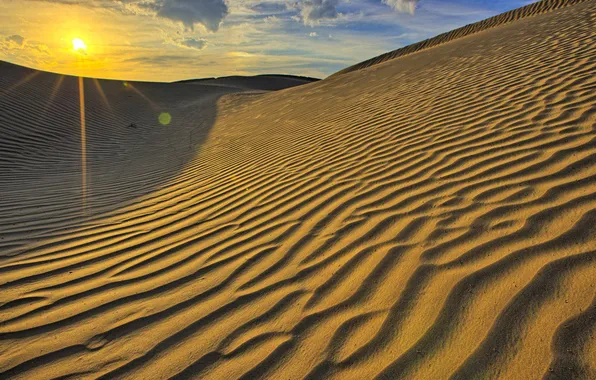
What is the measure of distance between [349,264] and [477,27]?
1078 inches

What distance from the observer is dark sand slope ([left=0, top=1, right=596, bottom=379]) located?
5.57 ft

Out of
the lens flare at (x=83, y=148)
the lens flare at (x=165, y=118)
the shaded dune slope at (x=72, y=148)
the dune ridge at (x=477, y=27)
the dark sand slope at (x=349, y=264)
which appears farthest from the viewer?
the dune ridge at (x=477, y=27)

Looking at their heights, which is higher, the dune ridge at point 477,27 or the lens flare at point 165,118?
the lens flare at point 165,118

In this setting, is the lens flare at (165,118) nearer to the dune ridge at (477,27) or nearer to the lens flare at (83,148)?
the lens flare at (83,148)

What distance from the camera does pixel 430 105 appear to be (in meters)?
5.55

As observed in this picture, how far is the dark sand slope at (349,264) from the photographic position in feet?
5.57

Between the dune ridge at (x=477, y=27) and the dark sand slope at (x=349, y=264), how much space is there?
20779mm

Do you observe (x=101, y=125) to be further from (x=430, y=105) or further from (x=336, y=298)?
(x=336, y=298)

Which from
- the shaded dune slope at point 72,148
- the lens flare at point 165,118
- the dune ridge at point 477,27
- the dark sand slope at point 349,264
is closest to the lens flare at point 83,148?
the shaded dune slope at point 72,148

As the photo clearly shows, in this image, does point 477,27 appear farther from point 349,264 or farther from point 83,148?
point 349,264

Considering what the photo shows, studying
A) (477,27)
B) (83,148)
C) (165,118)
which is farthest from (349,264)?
(477,27)

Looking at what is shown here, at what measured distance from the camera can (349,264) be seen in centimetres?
237

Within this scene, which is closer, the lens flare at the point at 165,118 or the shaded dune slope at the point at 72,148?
the shaded dune slope at the point at 72,148

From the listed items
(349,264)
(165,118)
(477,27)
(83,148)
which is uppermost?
(165,118)
